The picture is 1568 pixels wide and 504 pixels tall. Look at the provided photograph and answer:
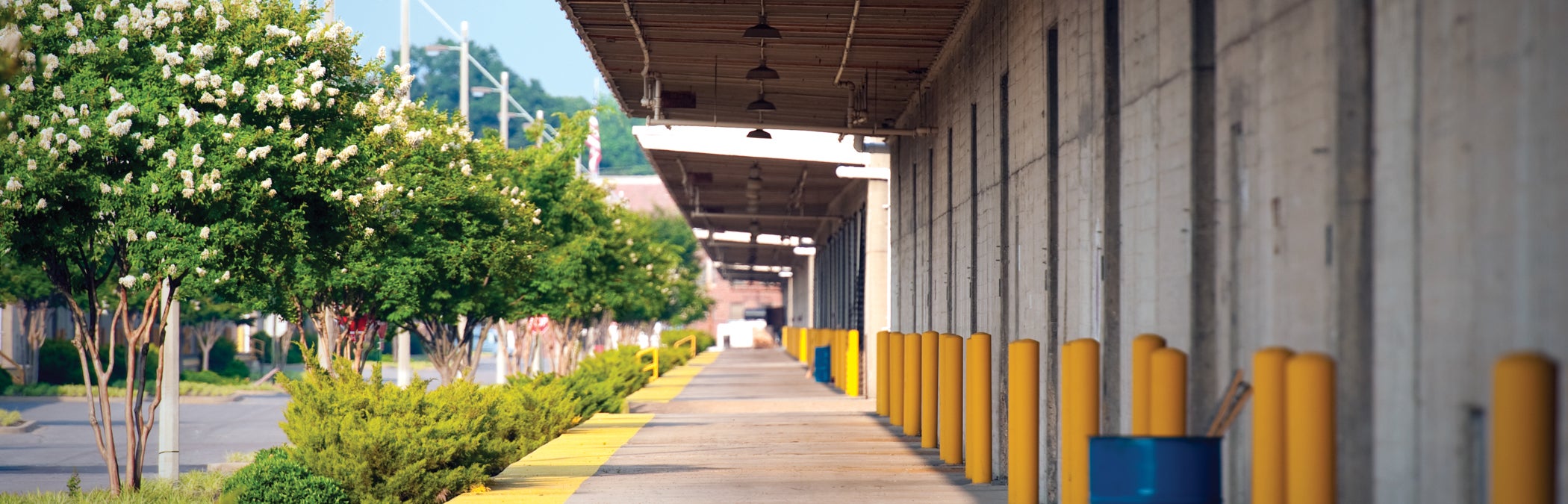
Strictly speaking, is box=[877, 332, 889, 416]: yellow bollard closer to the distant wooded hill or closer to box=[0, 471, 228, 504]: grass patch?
box=[0, 471, 228, 504]: grass patch

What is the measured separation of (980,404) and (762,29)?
5.18 metres

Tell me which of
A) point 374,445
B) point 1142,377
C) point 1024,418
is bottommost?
point 374,445

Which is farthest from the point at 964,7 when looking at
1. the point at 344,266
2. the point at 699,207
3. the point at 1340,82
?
the point at 699,207

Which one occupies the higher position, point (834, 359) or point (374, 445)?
point (374, 445)

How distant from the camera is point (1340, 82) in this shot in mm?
6855

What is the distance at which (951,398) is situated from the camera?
58.6 feet

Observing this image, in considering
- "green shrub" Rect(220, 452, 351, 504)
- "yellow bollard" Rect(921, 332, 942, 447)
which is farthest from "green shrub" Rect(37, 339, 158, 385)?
"green shrub" Rect(220, 452, 351, 504)

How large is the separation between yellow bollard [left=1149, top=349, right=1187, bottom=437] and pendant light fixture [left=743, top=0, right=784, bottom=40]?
10.1m

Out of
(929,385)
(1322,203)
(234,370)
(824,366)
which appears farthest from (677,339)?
(1322,203)

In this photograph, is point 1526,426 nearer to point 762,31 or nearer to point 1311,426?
point 1311,426

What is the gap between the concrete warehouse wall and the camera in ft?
18.0

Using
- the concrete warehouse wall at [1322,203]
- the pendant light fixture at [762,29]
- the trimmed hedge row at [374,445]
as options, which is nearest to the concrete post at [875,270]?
the pendant light fixture at [762,29]

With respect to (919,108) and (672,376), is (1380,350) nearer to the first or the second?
(919,108)

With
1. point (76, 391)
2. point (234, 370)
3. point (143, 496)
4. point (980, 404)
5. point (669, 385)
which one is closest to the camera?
point (143, 496)
